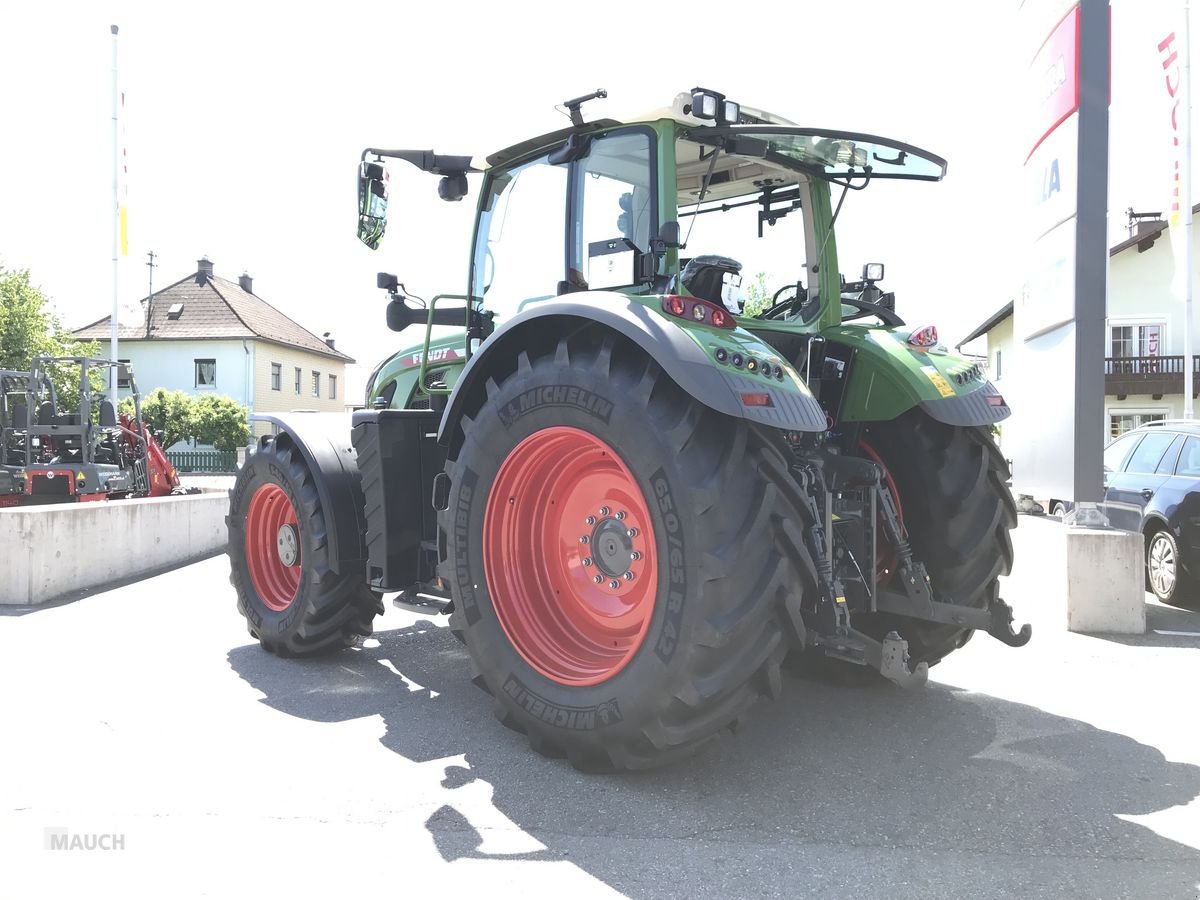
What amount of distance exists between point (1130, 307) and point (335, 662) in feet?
93.2

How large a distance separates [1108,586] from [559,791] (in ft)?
15.6

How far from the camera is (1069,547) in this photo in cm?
646

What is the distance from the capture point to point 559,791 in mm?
3402

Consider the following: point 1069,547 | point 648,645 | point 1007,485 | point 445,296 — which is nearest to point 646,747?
point 648,645

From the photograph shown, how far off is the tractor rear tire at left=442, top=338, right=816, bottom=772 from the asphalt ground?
322mm

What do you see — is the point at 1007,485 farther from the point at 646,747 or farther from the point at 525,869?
the point at 525,869

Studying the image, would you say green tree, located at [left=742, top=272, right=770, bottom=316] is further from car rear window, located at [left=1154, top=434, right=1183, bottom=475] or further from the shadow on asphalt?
car rear window, located at [left=1154, top=434, right=1183, bottom=475]

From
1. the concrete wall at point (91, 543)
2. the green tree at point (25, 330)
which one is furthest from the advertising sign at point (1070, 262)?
the green tree at point (25, 330)

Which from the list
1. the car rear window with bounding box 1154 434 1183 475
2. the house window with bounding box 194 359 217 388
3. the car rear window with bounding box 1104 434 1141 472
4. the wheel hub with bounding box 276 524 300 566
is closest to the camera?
the wheel hub with bounding box 276 524 300 566

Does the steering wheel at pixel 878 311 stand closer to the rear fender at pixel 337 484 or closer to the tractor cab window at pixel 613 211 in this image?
the tractor cab window at pixel 613 211

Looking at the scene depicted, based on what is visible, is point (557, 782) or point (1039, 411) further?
point (1039, 411)

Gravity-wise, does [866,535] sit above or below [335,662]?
above

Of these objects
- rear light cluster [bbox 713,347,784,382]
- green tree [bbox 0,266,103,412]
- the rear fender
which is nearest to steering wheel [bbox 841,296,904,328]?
rear light cluster [bbox 713,347,784,382]

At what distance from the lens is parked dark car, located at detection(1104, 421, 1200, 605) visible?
750 centimetres
